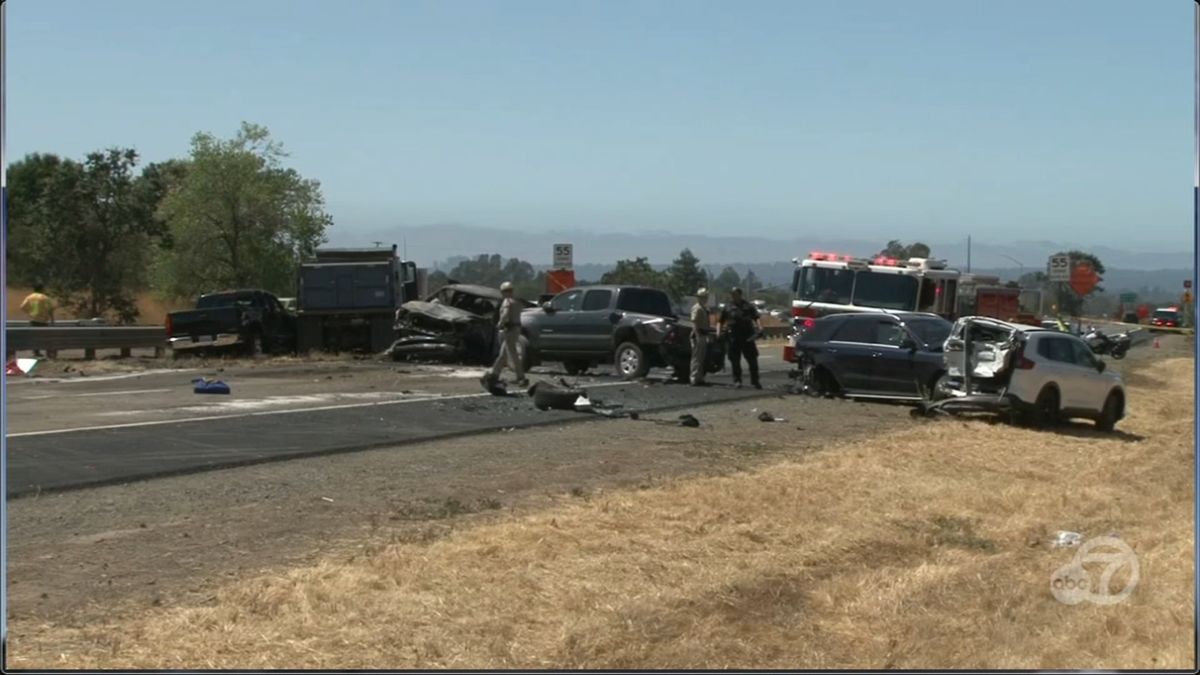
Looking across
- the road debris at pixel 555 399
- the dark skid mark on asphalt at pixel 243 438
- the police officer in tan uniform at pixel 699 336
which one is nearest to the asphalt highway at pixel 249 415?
the dark skid mark on asphalt at pixel 243 438

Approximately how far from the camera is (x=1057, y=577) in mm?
9359

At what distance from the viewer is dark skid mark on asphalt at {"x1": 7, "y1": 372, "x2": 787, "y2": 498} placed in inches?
471

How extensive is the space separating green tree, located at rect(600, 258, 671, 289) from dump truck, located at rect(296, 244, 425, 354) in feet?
79.6

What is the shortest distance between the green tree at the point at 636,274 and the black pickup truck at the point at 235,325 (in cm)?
2468

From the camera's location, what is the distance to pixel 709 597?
848cm

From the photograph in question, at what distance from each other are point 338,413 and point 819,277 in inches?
538

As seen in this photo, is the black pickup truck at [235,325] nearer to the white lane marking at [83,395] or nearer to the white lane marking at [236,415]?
the white lane marking at [83,395]

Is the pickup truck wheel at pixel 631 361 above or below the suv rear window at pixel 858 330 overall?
below

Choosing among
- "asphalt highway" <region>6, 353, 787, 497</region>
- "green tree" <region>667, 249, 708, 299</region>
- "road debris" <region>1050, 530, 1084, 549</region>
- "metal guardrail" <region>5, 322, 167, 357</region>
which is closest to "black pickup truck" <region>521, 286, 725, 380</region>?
"asphalt highway" <region>6, 353, 787, 497</region>

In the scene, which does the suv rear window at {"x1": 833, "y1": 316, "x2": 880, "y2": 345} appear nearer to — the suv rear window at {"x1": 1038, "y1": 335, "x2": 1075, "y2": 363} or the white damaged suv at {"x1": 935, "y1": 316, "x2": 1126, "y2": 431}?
the white damaged suv at {"x1": 935, "y1": 316, "x2": 1126, "y2": 431}

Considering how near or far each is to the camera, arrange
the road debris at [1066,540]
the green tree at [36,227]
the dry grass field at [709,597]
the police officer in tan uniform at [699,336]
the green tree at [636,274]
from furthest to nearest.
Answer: the green tree at [636,274]
the green tree at [36,227]
the police officer in tan uniform at [699,336]
the road debris at [1066,540]
the dry grass field at [709,597]

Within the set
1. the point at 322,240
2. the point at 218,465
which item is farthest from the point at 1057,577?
the point at 322,240

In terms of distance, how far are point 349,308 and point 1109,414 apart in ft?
54.8

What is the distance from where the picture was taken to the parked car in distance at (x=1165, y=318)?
45531mm
